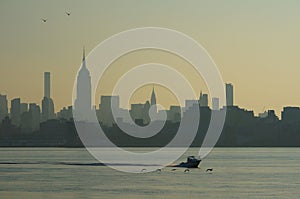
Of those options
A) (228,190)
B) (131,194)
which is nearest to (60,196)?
(131,194)

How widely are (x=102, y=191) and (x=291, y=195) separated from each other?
58.5 feet

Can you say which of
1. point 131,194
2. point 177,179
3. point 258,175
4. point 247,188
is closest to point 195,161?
point 258,175

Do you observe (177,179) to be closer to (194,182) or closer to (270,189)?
(194,182)

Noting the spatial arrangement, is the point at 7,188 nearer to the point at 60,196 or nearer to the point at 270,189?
the point at 60,196

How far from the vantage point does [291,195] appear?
269ft

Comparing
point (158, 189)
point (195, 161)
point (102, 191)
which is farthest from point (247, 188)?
point (195, 161)

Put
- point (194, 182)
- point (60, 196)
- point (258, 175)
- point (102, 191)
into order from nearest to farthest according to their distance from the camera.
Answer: point (60, 196) < point (102, 191) < point (194, 182) < point (258, 175)

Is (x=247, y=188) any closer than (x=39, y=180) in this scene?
Yes

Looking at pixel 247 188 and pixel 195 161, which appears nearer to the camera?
pixel 247 188

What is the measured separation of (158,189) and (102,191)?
5.79 metres

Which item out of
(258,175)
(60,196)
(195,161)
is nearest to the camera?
(60,196)

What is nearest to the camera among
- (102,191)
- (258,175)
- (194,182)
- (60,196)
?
(60,196)

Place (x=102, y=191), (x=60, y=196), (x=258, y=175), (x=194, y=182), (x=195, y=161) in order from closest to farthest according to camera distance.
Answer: (x=60, y=196) → (x=102, y=191) → (x=194, y=182) → (x=258, y=175) → (x=195, y=161)

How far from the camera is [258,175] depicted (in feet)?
384
